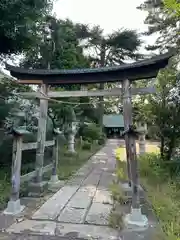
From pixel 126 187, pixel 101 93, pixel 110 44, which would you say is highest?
pixel 110 44

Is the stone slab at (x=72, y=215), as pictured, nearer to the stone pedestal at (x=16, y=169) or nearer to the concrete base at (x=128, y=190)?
the stone pedestal at (x=16, y=169)

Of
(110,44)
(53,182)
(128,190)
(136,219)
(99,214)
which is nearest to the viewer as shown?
(136,219)

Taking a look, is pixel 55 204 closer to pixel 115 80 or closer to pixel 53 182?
pixel 53 182

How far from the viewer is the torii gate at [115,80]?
473 cm

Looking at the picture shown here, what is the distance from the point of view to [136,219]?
4.22 m

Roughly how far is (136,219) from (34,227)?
1.70 m

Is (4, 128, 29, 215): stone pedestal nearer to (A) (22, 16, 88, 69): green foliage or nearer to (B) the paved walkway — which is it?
(B) the paved walkway

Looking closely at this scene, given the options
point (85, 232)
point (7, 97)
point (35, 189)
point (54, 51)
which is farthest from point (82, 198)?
point (54, 51)

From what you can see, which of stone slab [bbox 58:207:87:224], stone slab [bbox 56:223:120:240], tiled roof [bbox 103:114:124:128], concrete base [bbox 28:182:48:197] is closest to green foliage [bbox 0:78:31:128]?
concrete base [bbox 28:182:48:197]

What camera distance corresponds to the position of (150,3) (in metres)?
12.7

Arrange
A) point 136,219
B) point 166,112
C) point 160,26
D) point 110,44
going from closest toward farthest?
1. point 136,219
2. point 166,112
3. point 160,26
4. point 110,44

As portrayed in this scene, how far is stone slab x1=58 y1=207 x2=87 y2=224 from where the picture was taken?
4.20 m

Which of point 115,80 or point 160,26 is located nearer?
point 115,80

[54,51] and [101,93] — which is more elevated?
[54,51]
